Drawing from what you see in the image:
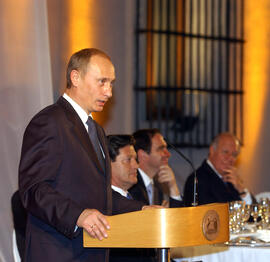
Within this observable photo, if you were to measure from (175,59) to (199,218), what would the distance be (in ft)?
15.6

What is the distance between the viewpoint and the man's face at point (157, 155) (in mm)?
4863

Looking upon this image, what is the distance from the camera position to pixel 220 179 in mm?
5492

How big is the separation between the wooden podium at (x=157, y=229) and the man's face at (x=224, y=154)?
11.0 feet

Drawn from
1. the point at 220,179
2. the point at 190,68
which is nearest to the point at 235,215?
the point at 220,179

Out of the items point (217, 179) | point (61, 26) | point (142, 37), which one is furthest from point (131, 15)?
point (217, 179)

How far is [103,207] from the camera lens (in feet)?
8.86

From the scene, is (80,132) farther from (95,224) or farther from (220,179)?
(220,179)

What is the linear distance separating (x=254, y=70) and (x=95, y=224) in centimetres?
589

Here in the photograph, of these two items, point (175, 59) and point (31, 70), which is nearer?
point (31, 70)

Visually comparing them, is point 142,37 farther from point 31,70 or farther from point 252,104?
point 31,70

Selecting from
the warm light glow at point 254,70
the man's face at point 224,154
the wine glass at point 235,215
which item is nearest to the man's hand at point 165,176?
the wine glass at point 235,215

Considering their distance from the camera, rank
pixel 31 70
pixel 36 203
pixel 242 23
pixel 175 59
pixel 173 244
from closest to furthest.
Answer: pixel 173 244, pixel 36 203, pixel 31 70, pixel 175 59, pixel 242 23

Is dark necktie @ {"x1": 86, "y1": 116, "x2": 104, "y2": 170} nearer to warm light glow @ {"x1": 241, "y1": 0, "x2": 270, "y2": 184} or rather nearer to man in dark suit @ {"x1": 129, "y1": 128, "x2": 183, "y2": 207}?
man in dark suit @ {"x1": 129, "y1": 128, "x2": 183, "y2": 207}

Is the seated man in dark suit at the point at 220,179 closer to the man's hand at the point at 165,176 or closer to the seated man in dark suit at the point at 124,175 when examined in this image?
the man's hand at the point at 165,176
